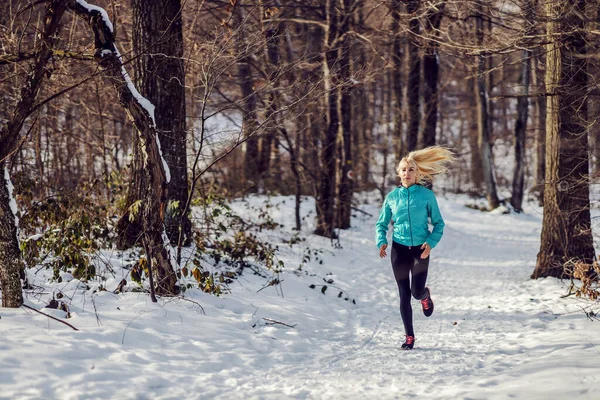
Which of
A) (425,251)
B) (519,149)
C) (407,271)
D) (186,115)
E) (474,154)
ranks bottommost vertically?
(407,271)

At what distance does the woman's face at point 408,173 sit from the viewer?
5.96 metres

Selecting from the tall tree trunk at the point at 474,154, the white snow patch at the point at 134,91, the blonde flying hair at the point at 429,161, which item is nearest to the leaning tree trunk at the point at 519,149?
the tall tree trunk at the point at 474,154

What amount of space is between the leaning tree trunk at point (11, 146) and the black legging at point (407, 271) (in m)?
3.75

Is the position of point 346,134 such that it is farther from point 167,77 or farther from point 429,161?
point 429,161

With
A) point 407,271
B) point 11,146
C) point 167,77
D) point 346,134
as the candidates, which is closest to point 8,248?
point 11,146

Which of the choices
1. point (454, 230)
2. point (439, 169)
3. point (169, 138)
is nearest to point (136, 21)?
point (169, 138)

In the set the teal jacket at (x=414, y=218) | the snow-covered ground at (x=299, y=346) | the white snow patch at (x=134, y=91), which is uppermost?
the white snow patch at (x=134, y=91)

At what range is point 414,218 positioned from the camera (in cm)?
586

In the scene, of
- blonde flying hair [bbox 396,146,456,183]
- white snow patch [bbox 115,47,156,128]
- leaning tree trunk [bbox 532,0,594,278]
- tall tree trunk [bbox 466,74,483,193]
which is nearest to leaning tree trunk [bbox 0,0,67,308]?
white snow patch [bbox 115,47,156,128]

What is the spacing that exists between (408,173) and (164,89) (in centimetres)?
377

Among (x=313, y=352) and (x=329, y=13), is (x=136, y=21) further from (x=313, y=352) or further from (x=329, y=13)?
(x=329, y=13)

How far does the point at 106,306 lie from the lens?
5.93 m

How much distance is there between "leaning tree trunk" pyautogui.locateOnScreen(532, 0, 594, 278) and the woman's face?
3208 millimetres

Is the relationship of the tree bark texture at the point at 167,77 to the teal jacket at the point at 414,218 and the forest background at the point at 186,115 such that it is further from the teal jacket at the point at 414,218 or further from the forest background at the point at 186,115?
the teal jacket at the point at 414,218
